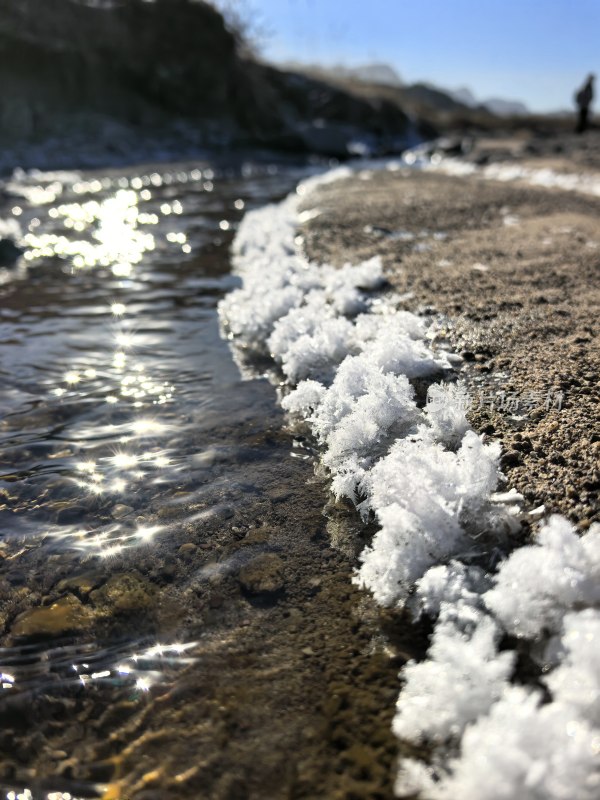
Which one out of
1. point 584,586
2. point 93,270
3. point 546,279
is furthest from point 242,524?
point 93,270

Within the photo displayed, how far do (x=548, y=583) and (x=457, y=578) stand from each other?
280 millimetres

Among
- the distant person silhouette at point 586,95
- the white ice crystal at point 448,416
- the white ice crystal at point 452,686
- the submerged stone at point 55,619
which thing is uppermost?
the distant person silhouette at point 586,95

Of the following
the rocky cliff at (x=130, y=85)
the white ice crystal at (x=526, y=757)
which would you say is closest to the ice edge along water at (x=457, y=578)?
the white ice crystal at (x=526, y=757)

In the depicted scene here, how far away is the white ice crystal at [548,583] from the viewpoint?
67.5 inches

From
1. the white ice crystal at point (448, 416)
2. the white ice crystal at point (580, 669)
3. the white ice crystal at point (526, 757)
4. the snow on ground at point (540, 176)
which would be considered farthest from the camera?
the snow on ground at point (540, 176)

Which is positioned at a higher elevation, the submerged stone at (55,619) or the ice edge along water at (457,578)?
the ice edge along water at (457,578)

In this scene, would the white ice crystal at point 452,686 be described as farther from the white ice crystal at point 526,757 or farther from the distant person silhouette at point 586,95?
the distant person silhouette at point 586,95

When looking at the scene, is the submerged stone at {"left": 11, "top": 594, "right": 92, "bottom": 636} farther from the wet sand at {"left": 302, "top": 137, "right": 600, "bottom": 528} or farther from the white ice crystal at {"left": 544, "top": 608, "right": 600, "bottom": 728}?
the wet sand at {"left": 302, "top": 137, "right": 600, "bottom": 528}

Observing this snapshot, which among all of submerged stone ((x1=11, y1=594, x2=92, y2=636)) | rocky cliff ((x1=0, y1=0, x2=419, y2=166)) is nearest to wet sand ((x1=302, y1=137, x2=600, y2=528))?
submerged stone ((x1=11, y1=594, x2=92, y2=636))

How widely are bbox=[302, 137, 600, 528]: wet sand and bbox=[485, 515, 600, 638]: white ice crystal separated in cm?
20

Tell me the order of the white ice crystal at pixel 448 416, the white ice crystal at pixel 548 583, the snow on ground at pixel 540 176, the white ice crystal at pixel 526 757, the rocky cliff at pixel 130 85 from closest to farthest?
1. the white ice crystal at pixel 526 757
2. the white ice crystal at pixel 548 583
3. the white ice crystal at pixel 448 416
4. the snow on ground at pixel 540 176
5. the rocky cliff at pixel 130 85

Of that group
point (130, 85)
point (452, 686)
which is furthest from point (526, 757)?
point (130, 85)

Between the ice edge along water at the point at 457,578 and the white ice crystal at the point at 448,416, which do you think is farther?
the white ice crystal at the point at 448,416

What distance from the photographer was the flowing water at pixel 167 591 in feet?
5.25
